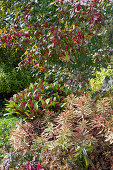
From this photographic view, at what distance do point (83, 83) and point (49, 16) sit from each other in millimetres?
1052

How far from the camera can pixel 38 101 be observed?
9.79ft

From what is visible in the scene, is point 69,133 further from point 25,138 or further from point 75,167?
point 25,138

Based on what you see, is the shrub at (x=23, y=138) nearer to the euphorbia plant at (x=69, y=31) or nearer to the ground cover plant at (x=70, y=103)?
the ground cover plant at (x=70, y=103)

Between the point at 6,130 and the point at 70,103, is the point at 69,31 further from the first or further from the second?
the point at 6,130

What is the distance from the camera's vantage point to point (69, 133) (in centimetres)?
193

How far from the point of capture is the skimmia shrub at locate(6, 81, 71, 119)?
2783 millimetres

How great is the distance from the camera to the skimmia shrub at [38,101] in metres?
2.78

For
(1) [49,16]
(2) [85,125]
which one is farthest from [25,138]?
(1) [49,16]

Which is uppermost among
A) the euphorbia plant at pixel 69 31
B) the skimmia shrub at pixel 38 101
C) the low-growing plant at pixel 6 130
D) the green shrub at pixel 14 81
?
the euphorbia plant at pixel 69 31

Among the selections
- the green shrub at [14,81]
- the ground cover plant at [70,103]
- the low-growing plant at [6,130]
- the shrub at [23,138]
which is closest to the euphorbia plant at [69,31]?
the ground cover plant at [70,103]

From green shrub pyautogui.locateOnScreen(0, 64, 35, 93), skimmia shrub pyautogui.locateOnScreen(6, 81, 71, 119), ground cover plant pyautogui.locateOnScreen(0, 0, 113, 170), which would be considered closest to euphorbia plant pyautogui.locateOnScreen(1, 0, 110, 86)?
ground cover plant pyautogui.locateOnScreen(0, 0, 113, 170)

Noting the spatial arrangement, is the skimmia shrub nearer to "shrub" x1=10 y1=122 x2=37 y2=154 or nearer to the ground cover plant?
the ground cover plant

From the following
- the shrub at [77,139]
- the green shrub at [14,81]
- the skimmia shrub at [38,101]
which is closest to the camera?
the shrub at [77,139]

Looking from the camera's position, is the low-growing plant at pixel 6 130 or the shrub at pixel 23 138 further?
the low-growing plant at pixel 6 130
